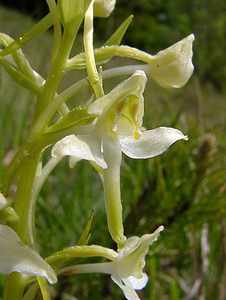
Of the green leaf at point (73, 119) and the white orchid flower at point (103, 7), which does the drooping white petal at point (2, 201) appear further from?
the white orchid flower at point (103, 7)

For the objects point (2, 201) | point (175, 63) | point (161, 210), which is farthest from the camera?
point (161, 210)

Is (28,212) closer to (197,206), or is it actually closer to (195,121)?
(197,206)

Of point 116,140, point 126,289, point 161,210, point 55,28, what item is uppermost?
point 55,28

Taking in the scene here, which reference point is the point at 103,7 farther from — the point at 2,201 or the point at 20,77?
the point at 2,201

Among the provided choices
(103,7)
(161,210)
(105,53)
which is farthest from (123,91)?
(161,210)

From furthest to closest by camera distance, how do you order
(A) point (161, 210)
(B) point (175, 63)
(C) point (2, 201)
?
(A) point (161, 210), (B) point (175, 63), (C) point (2, 201)

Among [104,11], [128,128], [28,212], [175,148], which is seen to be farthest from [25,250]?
[175,148]

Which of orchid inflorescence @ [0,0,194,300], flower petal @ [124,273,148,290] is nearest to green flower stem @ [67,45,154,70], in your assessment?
orchid inflorescence @ [0,0,194,300]

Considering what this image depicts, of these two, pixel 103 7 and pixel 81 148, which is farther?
pixel 103 7
